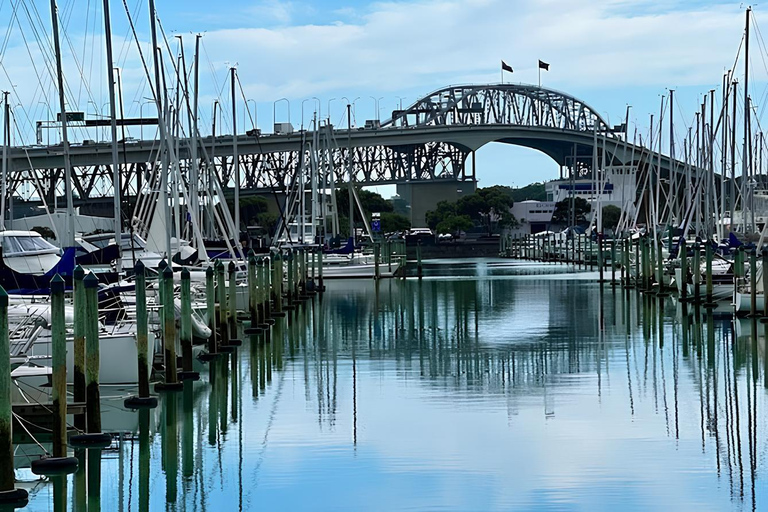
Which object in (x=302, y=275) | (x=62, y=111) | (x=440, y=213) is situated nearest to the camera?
(x=62, y=111)

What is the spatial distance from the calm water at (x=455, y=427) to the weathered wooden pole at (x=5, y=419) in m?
0.35

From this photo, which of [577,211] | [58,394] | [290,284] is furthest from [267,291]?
[577,211]

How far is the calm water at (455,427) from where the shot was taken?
17062 millimetres

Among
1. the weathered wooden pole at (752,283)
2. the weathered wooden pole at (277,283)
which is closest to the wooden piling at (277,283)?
the weathered wooden pole at (277,283)

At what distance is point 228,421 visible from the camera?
75.9 ft

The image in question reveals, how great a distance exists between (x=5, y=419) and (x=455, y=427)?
26.9 ft

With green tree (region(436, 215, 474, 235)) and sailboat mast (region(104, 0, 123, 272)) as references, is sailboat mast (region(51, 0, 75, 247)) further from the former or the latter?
green tree (region(436, 215, 474, 235))

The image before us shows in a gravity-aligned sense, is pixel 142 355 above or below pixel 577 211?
below

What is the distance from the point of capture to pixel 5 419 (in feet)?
52.2

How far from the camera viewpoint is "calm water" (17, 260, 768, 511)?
56.0 ft

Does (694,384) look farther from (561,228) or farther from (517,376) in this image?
(561,228)

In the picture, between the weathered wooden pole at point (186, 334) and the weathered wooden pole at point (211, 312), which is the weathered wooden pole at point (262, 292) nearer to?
the weathered wooden pole at point (211, 312)

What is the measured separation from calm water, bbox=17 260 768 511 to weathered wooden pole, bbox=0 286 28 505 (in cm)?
35

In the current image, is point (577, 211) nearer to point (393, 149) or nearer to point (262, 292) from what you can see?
point (393, 149)
